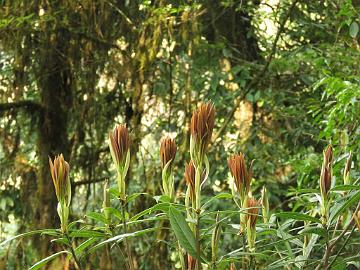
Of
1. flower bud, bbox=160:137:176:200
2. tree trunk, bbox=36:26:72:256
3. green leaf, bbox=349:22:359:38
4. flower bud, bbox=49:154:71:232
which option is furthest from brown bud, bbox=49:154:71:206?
tree trunk, bbox=36:26:72:256

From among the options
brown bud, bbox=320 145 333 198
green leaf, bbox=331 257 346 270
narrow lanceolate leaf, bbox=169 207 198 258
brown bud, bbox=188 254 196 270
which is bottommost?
green leaf, bbox=331 257 346 270

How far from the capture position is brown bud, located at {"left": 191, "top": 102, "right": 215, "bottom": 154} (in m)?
0.76

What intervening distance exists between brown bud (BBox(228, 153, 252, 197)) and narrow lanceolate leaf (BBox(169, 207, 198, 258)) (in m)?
0.09

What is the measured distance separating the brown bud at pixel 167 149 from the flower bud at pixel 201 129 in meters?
0.04

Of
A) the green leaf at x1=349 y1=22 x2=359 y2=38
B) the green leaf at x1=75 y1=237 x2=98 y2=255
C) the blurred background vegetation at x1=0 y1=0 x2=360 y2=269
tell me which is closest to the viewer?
the green leaf at x1=75 y1=237 x2=98 y2=255

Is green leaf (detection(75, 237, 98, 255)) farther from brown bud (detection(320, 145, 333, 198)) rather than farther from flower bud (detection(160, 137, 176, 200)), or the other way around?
brown bud (detection(320, 145, 333, 198))

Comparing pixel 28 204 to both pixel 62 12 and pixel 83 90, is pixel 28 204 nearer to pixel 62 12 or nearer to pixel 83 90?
pixel 83 90

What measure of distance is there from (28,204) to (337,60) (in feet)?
5.57

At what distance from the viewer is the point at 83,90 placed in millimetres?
3365

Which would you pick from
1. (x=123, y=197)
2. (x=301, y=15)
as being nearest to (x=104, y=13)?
(x=301, y=15)

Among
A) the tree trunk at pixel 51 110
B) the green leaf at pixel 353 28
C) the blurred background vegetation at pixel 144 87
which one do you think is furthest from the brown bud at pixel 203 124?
the tree trunk at pixel 51 110

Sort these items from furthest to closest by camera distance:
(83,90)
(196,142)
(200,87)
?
(200,87), (83,90), (196,142)

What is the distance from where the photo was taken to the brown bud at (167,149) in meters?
0.82

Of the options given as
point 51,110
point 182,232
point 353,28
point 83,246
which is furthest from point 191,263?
point 51,110
